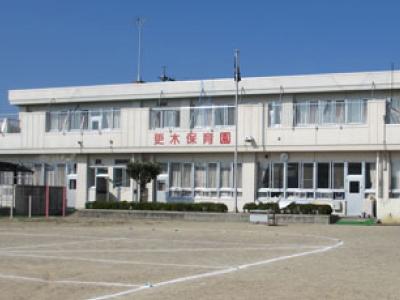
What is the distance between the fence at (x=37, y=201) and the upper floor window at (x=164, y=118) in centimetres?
668

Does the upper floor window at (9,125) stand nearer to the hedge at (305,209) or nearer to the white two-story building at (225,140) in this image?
the white two-story building at (225,140)

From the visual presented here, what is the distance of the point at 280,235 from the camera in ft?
76.7

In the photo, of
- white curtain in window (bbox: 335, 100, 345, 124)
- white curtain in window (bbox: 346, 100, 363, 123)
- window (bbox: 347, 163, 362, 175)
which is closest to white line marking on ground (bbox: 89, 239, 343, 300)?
window (bbox: 347, 163, 362, 175)

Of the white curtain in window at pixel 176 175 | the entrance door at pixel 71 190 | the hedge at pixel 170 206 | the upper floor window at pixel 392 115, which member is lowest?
the hedge at pixel 170 206

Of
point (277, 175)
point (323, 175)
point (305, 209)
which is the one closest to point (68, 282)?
point (305, 209)

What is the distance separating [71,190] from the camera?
146 feet

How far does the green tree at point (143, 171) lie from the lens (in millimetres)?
38469

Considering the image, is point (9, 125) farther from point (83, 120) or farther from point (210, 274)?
point (210, 274)

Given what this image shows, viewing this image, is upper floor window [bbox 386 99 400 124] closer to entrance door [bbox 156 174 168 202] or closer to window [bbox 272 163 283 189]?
window [bbox 272 163 283 189]

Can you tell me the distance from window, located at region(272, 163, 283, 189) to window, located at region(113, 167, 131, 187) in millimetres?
8990

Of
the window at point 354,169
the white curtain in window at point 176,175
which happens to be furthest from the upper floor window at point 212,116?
the window at point 354,169

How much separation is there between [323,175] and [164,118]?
32.5 ft

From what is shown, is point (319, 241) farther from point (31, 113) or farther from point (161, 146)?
point (31, 113)

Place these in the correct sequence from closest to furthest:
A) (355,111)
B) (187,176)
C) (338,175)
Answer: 1. (355,111)
2. (338,175)
3. (187,176)
